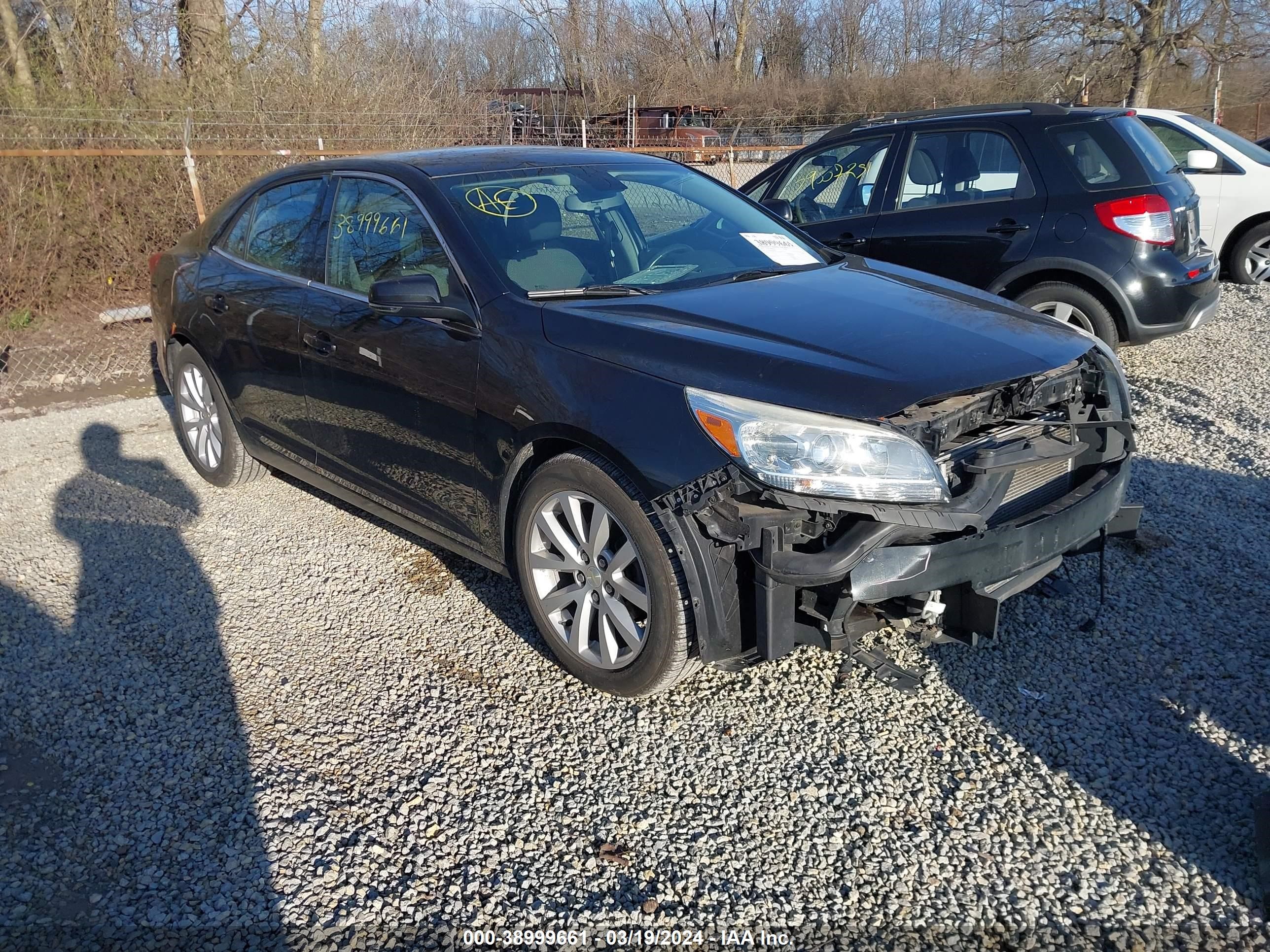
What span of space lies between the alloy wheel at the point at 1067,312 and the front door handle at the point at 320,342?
14.4 ft

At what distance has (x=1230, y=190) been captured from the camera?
983cm

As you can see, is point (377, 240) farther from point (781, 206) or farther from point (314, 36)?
point (314, 36)

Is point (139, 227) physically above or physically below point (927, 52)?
below

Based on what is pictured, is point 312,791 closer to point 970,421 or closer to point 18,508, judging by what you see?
point 970,421

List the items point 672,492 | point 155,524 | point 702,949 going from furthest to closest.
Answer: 1. point 155,524
2. point 672,492
3. point 702,949

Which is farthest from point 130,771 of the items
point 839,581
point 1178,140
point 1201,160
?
point 1178,140

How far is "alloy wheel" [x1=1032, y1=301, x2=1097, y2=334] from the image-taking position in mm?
6250

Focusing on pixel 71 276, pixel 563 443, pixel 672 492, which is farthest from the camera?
pixel 71 276

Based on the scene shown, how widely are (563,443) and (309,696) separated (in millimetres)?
1354

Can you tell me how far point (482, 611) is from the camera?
411 centimetres

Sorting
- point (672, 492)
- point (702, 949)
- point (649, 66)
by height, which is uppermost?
point (649, 66)

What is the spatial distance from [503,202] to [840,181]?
4078mm

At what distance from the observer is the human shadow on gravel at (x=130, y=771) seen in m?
2.60

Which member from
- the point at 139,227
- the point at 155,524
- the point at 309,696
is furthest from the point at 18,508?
the point at 139,227
